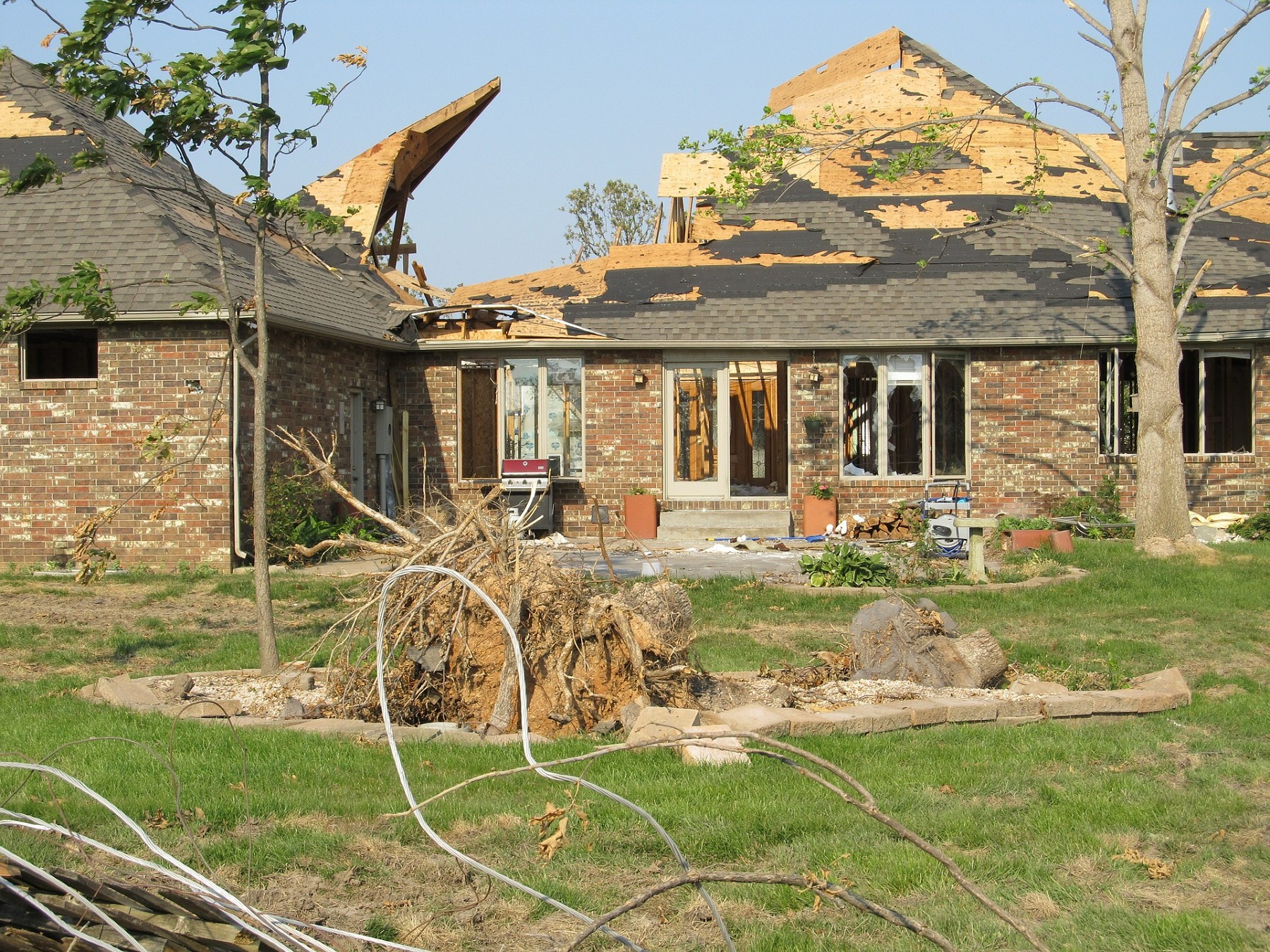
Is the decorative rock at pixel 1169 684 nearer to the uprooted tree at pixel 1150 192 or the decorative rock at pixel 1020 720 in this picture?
the decorative rock at pixel 1020 720

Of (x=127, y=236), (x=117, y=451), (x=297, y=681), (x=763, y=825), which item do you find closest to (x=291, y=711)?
(x=297, y=681)

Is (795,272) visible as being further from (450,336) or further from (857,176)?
(450,336)

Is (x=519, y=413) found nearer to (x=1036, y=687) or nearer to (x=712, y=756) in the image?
(x=1036, y=687)

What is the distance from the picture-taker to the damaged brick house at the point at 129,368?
1427 cm

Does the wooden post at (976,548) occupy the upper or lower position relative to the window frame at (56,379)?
lower

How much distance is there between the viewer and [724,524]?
18.0 meters

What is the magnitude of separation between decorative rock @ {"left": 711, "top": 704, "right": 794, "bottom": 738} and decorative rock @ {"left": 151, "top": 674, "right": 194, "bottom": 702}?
3524 millimetres

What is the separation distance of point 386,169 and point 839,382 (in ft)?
28.6

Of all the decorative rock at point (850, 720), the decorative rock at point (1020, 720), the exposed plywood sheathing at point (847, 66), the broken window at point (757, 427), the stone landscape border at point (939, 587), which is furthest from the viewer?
the exposed plywood sheathing at point (847, 66)

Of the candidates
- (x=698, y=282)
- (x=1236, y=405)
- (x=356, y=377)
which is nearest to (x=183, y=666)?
(x=356, y=377)

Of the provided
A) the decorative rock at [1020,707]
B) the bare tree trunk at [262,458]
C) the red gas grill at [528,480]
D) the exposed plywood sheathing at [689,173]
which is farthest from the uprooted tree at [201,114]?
the exposed plywood sheathing at [689,173]

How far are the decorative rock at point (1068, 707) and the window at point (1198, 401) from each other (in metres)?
12.0

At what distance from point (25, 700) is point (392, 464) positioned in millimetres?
10990

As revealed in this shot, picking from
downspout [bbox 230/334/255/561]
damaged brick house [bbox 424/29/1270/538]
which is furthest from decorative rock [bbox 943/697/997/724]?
damaged brick house [bbox 424/29/1270/538]
